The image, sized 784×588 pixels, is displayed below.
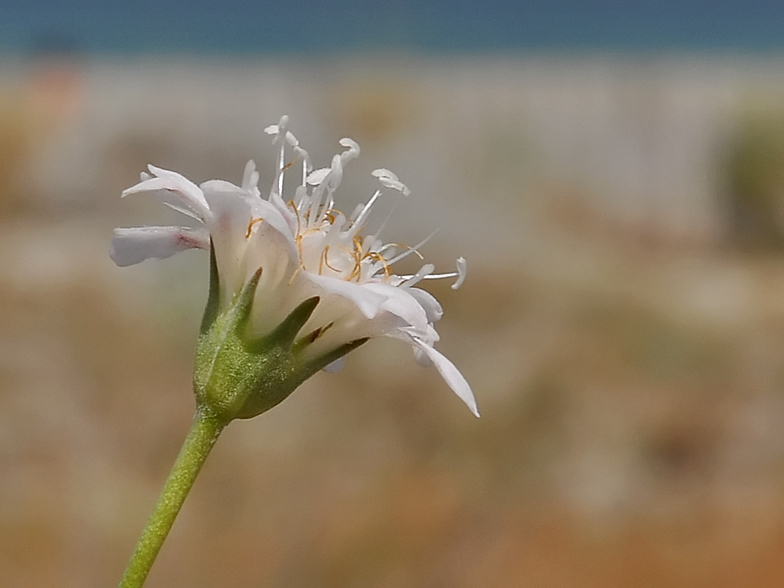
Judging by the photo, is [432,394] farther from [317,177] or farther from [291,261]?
[291,261]

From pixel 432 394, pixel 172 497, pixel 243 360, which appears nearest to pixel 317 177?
pixel 243 360

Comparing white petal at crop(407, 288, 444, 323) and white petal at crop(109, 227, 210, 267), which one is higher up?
white petal at crop(109, 227, 210, 267)

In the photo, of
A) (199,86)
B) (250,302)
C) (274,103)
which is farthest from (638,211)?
(250,302)

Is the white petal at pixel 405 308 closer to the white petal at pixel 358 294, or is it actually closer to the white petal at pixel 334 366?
the white petal at pixel 358 294

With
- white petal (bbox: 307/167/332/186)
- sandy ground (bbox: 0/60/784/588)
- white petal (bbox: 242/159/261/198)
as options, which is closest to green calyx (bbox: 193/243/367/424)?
white petal (bbox: 242/159/261/198)

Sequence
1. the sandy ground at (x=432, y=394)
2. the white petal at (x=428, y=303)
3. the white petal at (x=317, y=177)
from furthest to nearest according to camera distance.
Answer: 1. the sandy ground at (x=432, y=394)
2. the white petal at (x=317, y=177)
3. the white petal at (x=428, y=303)

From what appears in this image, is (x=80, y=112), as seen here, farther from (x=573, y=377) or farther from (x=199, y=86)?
(x=573, y=377)

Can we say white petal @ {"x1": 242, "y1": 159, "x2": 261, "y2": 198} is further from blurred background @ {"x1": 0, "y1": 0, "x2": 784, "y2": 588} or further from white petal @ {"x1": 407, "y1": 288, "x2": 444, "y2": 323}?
blurred background @ {"x1": 0, "y1": 0, "x2": 784, "y2": 588}

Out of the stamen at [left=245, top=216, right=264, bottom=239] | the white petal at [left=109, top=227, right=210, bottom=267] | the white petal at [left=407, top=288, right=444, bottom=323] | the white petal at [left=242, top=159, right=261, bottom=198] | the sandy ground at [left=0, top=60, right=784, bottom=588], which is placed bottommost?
the sandy ground at [left=0, top=60, right=784, bottom=588]

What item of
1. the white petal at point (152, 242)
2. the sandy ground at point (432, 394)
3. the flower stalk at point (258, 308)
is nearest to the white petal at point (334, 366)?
the flower stalk at point (258, 308)
